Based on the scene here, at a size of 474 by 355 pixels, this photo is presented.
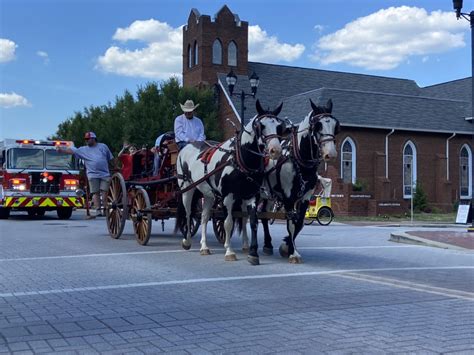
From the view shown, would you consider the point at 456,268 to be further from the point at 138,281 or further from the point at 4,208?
the point at 4,208

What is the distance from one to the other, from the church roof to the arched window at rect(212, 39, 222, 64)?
253 cm

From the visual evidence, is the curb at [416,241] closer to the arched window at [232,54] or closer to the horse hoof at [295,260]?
the horse hoof at [295,260]

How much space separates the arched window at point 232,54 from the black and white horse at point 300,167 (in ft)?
139

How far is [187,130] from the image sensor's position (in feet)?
43.0

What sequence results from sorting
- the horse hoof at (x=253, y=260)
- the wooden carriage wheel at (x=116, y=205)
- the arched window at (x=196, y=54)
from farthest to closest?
the arched window at (x=196, y=54) < the wooden carriage wheel at (x=116, y=205) < the horse hoof at (x=253, y=260)

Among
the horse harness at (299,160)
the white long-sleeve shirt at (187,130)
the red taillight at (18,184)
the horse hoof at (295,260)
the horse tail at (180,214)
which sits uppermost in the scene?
the white long-sleeve shirt at (187,130)

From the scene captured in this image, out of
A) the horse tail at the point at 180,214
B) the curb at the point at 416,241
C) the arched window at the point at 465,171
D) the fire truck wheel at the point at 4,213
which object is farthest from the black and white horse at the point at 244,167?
the arched window at the point at 465,171

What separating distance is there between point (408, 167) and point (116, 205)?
33.0 meters

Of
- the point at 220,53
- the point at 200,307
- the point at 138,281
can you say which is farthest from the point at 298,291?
the point at 220,53

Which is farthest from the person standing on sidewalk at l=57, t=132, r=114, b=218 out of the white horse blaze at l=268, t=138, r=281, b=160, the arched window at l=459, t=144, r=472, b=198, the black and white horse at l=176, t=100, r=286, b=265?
the arched window at l=459, t=144, r=472, b=198

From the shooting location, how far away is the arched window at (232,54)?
52000 millimetres

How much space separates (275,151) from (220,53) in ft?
143

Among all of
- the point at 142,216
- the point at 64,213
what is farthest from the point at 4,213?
the point at 142,216

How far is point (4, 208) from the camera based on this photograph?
23.9 meters
